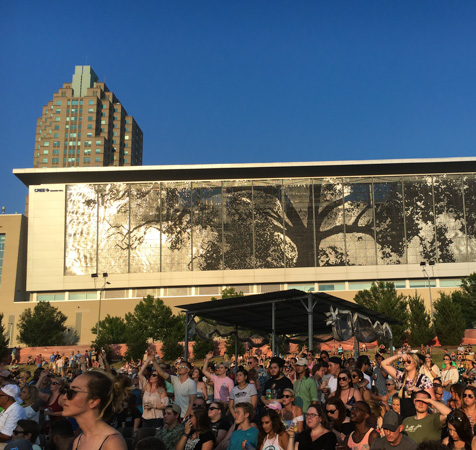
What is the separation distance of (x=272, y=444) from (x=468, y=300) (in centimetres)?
5725

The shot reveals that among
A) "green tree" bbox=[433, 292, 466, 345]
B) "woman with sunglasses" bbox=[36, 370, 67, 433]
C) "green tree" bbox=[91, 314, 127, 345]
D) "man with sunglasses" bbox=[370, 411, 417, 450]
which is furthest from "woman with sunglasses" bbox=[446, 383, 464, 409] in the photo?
"green tree" bbox=[91, 314, 127, 345]

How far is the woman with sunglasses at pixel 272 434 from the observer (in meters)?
7.12

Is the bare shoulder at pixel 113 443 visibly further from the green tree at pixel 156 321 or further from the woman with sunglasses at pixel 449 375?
the green tree at pixel 156 321

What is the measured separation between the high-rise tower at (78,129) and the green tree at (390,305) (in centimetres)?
9204

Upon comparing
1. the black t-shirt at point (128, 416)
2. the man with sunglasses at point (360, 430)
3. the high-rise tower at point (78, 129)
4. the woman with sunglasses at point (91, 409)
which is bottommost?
the black t-shirt at point (128, 416)

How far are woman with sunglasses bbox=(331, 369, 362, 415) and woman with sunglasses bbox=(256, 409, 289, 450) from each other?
229 centimetres

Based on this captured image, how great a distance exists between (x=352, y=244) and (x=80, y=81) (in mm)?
101114

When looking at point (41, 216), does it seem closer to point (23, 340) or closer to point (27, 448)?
point (23, 340)

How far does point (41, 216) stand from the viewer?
242 feet

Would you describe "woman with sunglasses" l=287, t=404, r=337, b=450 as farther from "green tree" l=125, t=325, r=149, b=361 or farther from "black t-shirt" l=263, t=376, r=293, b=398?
"green tree" l=125, t=325, r=149, b=361

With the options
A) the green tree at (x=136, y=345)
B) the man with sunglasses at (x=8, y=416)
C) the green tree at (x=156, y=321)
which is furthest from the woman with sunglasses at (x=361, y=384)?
the green tree at (x=156, y=321)

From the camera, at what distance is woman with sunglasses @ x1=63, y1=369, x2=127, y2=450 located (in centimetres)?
345

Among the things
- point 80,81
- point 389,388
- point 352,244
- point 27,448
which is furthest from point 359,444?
point 80,81

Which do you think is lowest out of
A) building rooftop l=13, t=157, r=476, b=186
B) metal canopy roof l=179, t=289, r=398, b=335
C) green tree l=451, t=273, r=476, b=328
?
metal canopy roof l=179, t=289, r=398, b=335
